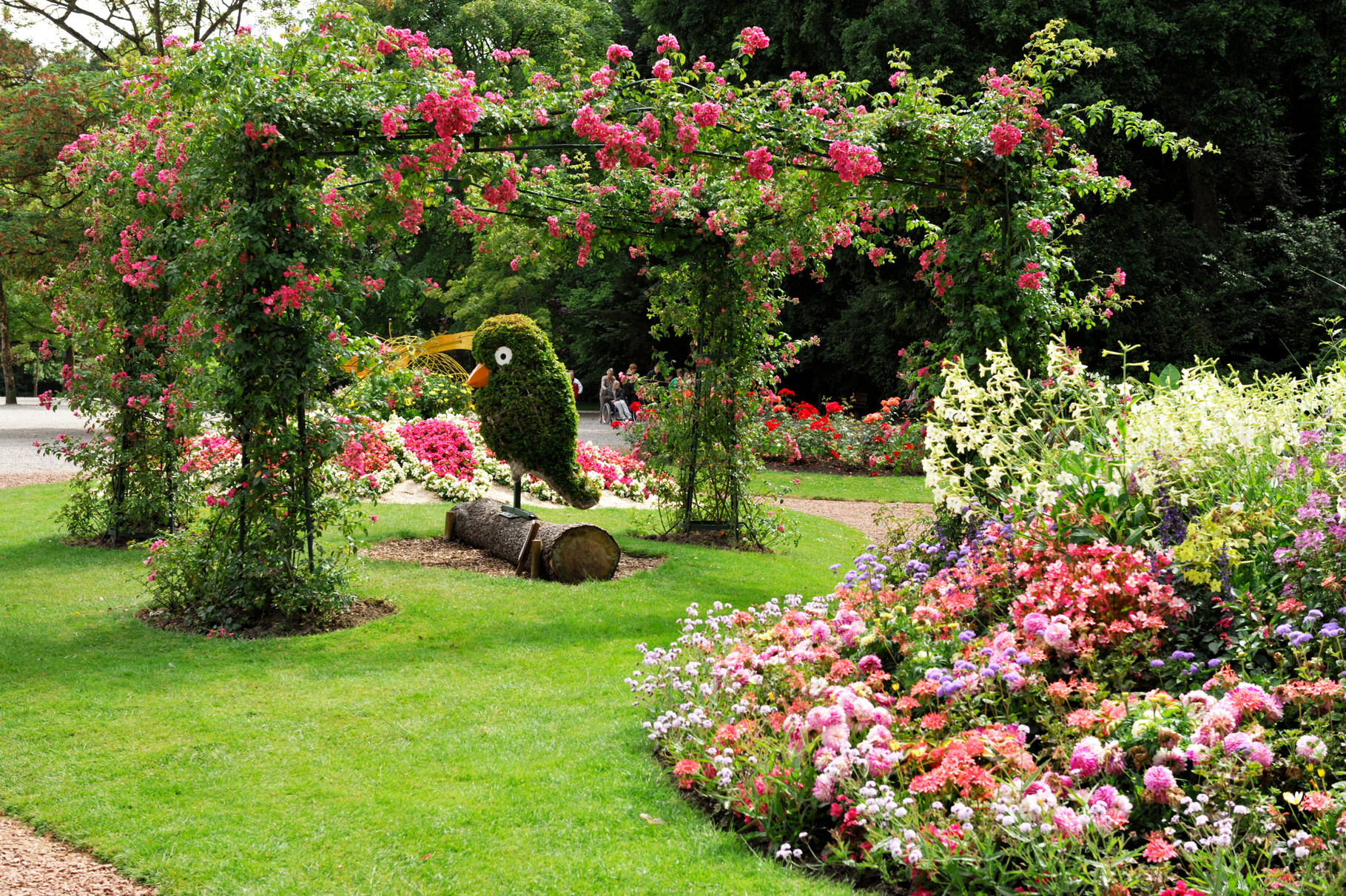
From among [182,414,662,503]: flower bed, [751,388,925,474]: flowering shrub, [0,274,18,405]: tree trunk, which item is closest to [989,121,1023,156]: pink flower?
[182,414,662,503]: flower bed

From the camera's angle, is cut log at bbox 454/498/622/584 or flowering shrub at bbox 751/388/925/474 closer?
cut log at bbox 454/498/622/584

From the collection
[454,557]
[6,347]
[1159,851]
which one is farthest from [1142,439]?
[6,347]

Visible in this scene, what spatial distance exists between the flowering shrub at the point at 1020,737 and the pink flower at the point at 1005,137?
3.13 meters

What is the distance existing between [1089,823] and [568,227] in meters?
6.81

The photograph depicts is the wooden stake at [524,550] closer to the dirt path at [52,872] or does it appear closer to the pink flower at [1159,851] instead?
the dirt path at [52,872]

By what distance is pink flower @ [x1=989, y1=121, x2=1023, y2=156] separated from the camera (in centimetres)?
645

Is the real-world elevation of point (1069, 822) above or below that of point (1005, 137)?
below

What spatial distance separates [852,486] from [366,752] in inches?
449

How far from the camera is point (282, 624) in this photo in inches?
237

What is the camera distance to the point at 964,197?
23.0 ft

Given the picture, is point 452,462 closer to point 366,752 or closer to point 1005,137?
point 1005,137

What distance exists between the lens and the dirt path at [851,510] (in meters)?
11.5

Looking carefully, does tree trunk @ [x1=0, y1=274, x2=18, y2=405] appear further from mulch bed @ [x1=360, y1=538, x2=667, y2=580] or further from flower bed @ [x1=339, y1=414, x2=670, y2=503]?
mulch bed @ [x1=360, y1=538, x2=667, y2=580]

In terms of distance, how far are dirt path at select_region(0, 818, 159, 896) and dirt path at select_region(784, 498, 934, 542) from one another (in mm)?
8612
